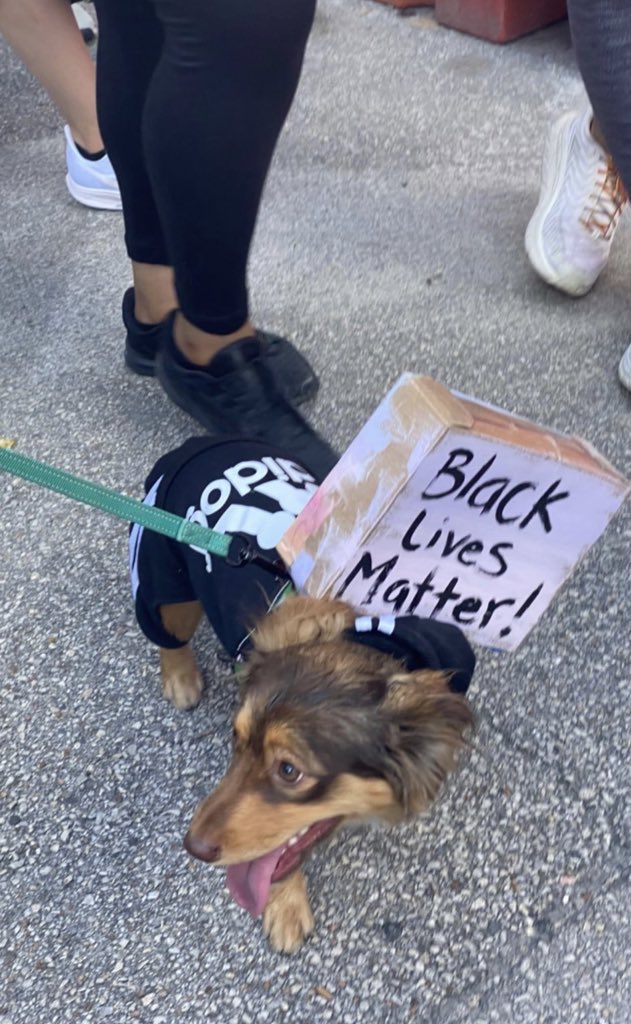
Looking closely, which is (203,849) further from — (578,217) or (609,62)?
(578,217)

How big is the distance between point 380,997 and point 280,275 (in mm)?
2098

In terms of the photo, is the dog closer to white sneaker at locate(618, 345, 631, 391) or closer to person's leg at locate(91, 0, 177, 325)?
person's leg at locate(91, 0, 177, 325)

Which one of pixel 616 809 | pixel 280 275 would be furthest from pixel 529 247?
pixel 616 809

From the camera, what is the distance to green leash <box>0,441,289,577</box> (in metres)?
1.38

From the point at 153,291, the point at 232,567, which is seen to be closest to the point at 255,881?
the point at 232,567

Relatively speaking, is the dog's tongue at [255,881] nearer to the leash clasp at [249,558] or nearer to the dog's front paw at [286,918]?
the dog's front paw at [286,918]

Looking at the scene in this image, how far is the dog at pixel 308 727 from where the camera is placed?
1388 millimetres

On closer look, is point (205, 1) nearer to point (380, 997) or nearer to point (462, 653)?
point (462, 653)

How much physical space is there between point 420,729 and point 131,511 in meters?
0.51

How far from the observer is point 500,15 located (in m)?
3.88

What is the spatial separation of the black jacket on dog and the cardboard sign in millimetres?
52

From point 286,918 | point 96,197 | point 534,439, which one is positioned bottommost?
point 96,197

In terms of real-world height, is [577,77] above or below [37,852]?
above

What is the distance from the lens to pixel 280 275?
9.95 feet
